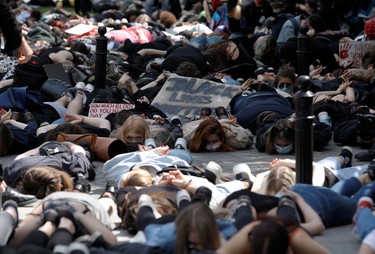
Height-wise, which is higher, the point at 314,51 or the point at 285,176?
the point at 285,176

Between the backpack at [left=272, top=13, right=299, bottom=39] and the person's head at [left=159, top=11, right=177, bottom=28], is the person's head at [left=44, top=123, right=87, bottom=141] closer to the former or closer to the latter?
the backpack at [left=272, top=13, right=299, bottom=39]

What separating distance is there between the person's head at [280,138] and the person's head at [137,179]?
105 inches

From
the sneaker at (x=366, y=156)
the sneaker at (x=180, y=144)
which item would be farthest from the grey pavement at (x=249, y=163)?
the sneaker at (x=180, y=144)

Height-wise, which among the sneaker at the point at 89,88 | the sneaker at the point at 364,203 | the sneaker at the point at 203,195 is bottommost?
the sneaker at the point at 89,88

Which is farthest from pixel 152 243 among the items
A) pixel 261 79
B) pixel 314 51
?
pixel 314 51

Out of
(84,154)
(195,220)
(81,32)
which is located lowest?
(81,32)

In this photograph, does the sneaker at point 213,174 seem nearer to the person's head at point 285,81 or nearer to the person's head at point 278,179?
the person's head at point 278,179

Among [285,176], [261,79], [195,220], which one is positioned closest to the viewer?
[195,220]

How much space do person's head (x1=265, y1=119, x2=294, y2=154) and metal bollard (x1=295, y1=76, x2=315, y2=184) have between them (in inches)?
114

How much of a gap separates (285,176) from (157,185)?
1.07 metres

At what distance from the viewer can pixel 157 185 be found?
31.9 ft

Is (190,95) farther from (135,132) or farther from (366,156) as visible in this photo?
(366,156)

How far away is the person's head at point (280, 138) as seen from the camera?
41.2 feet

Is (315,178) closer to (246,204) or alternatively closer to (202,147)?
(246,204)
